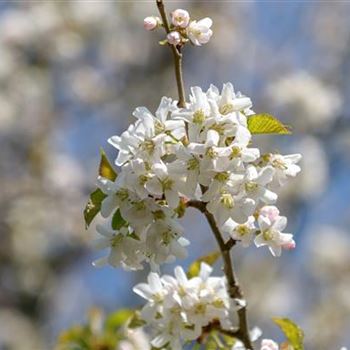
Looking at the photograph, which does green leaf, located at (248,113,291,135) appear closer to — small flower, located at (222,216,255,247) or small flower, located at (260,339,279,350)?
small flower, located at (222,216,255,247)

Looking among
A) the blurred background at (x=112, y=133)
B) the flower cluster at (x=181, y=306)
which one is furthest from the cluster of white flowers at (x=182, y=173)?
the blurred background at (x=112, y=133)

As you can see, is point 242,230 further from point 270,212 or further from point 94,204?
point 94,204

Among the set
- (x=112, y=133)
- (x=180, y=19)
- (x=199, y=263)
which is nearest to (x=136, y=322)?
(x=199, y=263)

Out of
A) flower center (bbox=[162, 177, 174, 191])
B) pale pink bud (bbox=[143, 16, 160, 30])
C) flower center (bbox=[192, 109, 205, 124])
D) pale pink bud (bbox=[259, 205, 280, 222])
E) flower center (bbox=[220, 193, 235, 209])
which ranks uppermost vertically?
pale pink bud (bbox=[143, 16, 160, 30])

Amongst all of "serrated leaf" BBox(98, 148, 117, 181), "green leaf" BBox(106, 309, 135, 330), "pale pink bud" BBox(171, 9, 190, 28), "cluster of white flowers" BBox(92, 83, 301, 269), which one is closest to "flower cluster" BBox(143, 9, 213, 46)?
"pale pink bud" BBox(171, 9, 190, 28)

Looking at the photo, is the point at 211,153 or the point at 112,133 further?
the point at 112,133

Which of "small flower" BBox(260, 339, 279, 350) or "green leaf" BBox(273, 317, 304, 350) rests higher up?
"green leaf" BBox(273, 317, 304, 350)
